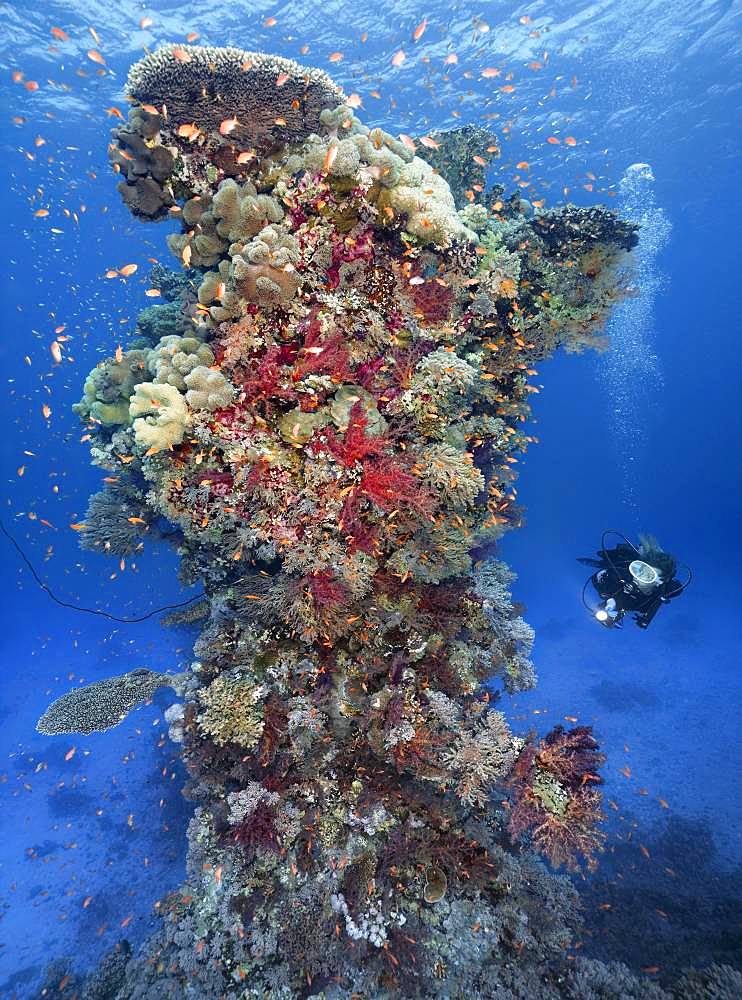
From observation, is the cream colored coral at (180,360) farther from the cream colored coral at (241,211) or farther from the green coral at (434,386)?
the green coral at (434,386)

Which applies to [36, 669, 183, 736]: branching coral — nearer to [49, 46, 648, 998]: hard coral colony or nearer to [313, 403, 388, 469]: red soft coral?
[49, 46, 648, 998]: hard coral colony

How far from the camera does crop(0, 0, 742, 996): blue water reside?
12.1 metres

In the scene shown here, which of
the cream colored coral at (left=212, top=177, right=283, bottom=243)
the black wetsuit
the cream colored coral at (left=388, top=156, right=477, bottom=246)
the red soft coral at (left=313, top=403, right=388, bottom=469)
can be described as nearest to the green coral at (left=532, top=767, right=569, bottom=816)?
the red soft coral at (left=313, top=403, right=388, bottom=469)

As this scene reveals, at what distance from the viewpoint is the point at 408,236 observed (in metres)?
5.72

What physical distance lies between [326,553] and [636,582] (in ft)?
24.4

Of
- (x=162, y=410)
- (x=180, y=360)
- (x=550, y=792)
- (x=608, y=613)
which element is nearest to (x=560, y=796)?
(x=550, y=792)

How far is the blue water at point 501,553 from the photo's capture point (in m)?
12.1

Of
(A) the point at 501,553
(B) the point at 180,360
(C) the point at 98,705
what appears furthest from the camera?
(A) the point at 501,553

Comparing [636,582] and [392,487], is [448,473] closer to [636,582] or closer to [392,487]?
[392,487]

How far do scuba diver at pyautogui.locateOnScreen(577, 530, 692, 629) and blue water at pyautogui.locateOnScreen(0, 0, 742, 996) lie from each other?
5.58 metres

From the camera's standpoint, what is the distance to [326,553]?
5.50 metres

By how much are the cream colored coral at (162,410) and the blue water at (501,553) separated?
4117 mm

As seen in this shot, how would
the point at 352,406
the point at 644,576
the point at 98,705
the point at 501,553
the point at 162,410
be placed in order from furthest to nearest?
1. the point at 501,553
2. the point at 644,576
3. the point at 98,705
4. the point at 352,406
5. the point at 162,410

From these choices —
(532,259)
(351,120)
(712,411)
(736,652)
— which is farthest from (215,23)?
(712,411)
